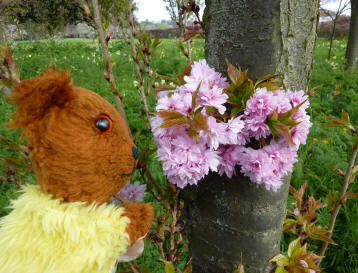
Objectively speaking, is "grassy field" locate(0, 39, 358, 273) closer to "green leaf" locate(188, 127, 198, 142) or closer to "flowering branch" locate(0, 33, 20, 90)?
"flowering branch" locate(0, 33, 20, 90)

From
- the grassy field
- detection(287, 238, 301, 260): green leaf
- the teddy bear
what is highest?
the teddy bear

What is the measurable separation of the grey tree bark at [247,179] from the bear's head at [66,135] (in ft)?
1.35

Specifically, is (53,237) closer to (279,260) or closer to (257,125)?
(257,125)

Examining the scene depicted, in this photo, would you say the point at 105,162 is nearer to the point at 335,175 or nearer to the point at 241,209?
the point at 241,209

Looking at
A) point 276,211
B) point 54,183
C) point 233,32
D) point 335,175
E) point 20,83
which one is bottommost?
point 335,175

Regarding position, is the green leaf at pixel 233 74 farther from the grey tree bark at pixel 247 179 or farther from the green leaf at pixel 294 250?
the green leaf at pixel 294 250

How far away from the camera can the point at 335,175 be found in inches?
90.0

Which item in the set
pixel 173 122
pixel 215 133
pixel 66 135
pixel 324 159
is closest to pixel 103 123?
pixel 66 135

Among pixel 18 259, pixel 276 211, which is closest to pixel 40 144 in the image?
pixel 18 259

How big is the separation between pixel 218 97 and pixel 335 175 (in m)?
2.15

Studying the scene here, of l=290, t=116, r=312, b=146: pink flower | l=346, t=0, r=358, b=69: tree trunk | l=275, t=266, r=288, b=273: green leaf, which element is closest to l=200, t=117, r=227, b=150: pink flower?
l=290, t=116, r=312, b=146: pink flower

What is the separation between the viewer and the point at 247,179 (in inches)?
34.1

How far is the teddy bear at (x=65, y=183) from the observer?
65cm

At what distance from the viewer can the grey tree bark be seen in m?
0.77
